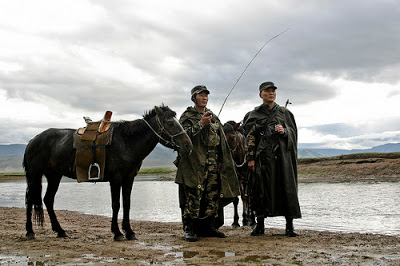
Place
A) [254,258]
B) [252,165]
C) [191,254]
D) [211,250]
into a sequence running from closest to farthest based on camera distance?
1. [254,258]
2. [191,254]
3. [211,250]
4. [252,165]

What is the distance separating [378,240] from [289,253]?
1.91 meters

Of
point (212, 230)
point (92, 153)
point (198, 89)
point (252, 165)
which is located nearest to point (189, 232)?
point (212, 230)

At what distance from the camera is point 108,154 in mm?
6660

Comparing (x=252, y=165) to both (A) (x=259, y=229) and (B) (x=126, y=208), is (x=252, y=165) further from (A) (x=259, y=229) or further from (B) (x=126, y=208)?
(B) (x=126, y=208)

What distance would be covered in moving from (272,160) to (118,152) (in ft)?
9.45

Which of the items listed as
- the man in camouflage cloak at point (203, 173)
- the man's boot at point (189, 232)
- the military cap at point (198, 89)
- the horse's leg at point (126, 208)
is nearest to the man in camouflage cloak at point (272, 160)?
the man in camouflage cloak at point (203, 173)

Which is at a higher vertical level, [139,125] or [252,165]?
[139,125]

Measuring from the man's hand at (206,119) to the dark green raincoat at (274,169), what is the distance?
1151mm

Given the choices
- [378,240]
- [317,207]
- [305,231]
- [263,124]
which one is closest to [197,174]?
[263,124]

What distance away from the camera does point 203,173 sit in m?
6.57

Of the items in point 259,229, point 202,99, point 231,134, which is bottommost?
point 259,229

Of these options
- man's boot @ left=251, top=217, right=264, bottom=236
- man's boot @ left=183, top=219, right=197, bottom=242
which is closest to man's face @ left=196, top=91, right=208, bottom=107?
man's boot @ left=183, top=219, right=197, bottom=242

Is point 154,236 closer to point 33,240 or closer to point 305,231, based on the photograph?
point 33,240

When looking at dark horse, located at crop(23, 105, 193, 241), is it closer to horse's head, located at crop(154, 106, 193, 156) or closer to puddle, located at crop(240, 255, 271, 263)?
horse's head, located at crop(154, 106, 193, 156)
